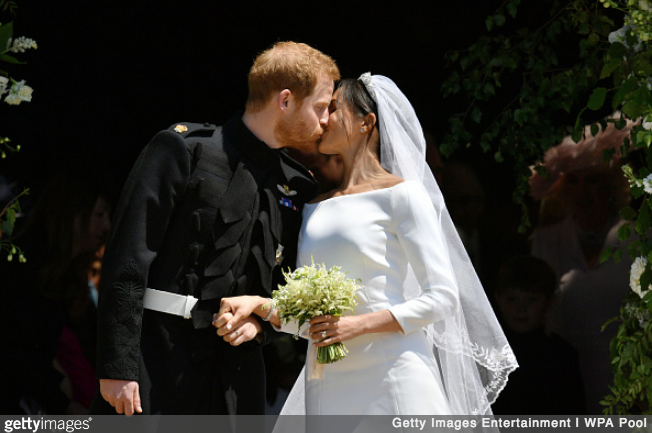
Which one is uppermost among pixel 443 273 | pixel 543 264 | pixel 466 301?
pixel 443 273

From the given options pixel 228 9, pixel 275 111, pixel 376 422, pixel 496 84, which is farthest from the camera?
pixel 228 9

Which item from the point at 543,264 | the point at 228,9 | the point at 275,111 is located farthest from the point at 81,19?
the point at 543,264

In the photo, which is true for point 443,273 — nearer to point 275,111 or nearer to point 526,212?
point 275,111

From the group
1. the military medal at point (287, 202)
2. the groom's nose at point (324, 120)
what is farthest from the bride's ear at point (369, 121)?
the military medal at point (287, 202)

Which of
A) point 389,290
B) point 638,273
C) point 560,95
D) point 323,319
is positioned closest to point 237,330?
point 323,319

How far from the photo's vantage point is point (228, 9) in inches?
183

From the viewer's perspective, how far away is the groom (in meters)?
2.79

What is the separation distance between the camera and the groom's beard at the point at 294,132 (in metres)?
3.16

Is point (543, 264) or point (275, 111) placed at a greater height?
point (275, 111)

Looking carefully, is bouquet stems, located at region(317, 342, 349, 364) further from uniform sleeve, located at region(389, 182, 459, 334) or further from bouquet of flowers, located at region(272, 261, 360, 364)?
uniform sleeve, located at region(389, 182, 459, 334)

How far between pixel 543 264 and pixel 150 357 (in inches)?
110

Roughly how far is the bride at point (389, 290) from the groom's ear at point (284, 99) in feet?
0.66

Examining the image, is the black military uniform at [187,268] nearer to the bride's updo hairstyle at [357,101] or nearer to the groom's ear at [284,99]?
the groom's ear at [284,99]

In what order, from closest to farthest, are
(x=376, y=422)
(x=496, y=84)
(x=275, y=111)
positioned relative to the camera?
(x=376, y=422) → (x=275, y=111) → (x=496, y=84)
